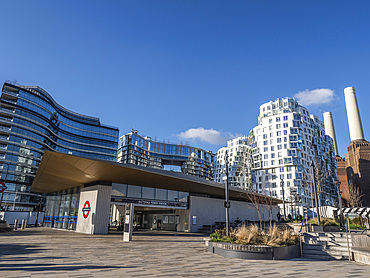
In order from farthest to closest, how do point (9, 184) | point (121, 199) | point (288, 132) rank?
point (288, 132) → point (9, 184) → point (121, 199)

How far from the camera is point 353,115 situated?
124312 mm

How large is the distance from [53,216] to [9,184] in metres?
51.3

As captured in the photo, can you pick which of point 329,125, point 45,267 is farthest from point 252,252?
point 329,125

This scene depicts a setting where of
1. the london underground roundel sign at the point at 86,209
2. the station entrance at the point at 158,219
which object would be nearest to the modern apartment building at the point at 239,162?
the station entrance at the point at 158,219

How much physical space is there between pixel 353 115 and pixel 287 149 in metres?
52.7

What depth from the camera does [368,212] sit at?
15.4m

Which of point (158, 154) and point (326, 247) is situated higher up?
point (158, 154)

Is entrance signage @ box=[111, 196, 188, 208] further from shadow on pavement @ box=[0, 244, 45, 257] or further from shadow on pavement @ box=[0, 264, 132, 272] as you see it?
shadow on pavement @ box=[0, 264, 132, 272]

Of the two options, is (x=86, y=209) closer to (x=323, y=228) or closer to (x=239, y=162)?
(x=323, y=228)

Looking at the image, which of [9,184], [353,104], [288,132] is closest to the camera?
[9,184]

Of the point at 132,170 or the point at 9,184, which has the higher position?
the point at 9,184

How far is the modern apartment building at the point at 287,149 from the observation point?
91.2m

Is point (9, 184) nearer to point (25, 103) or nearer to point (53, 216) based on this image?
point (25, 103)

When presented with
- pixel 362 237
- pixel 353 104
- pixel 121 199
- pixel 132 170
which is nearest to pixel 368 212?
pixel 362 237
